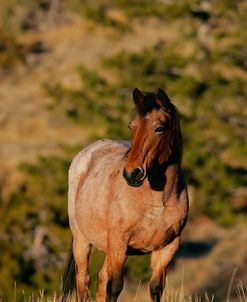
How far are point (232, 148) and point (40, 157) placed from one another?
5.79m

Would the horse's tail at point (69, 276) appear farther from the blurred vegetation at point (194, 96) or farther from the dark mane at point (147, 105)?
the blurred vegetation at point (194, 96)

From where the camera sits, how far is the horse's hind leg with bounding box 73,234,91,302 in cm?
761

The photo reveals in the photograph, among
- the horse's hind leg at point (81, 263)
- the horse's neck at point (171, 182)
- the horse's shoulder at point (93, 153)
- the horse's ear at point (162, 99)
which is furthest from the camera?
the horse's hind leg at point (81, 263)

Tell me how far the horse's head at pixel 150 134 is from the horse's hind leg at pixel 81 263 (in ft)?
5.97

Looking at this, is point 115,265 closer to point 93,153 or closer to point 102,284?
point 102,284

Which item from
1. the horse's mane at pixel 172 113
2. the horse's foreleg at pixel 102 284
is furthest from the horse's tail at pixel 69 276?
the horse's mane at pixel 172 113

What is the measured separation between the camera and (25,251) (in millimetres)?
18578

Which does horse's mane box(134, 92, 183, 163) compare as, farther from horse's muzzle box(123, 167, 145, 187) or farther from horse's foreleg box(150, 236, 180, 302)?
horse's foreleg box(150, 236, 180, 302)

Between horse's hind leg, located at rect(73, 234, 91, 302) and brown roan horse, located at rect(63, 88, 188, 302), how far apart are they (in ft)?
1.67

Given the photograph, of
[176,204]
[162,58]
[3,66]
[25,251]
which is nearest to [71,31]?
[3,66]

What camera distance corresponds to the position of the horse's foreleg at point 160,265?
6367 mm

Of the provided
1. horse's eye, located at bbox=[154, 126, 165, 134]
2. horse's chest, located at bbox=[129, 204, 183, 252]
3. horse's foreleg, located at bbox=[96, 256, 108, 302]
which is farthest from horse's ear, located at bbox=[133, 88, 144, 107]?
horse's foreleg, located at bbox=[96, 256, 108, 302]

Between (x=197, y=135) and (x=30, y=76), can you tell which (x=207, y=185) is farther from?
(x=30, y=76)

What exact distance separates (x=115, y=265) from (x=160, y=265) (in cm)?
36
